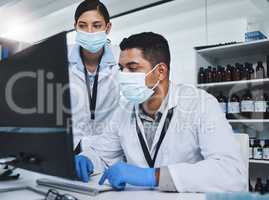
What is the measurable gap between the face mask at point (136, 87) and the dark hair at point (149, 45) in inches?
2.4

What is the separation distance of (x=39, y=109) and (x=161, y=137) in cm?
53

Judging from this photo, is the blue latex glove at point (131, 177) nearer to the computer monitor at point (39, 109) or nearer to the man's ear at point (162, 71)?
the computer monitor at point (39, 109)

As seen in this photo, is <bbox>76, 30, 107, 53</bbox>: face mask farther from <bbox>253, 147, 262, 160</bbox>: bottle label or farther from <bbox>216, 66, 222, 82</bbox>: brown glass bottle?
<bbox>253, 147, 262, 160</bbox>: bottle label

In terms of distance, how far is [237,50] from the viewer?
3.02 meters

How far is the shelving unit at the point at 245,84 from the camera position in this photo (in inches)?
109

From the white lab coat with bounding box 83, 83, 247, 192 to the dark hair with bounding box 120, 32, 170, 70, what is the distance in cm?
17

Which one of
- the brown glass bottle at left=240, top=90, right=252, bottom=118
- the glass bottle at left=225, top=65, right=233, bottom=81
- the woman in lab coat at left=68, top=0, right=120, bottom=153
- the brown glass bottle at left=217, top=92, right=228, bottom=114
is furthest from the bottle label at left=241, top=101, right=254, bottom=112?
the woman in lab coat at left=68, top=0, right=120, bottom=153

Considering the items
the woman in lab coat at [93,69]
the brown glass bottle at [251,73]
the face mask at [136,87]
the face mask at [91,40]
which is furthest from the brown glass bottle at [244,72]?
the face mask at [136,87]

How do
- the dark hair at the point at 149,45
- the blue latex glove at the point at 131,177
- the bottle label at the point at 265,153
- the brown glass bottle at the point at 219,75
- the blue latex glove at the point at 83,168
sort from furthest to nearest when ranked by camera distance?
the brown glass bottle at the point at 219,75 < the bottle label at the point at 265,153 < the dark hair at the point at 149,45 < the blue latex glove at the point at 83,168 < the blue latex glove at the point at 131,177

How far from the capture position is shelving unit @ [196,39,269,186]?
9.09 ft

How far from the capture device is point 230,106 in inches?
113

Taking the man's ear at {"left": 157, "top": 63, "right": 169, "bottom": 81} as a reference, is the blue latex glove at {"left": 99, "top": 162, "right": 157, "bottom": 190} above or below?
below

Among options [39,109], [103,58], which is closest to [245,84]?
[103,58]

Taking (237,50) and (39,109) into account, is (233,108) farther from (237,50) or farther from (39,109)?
(39,109)
